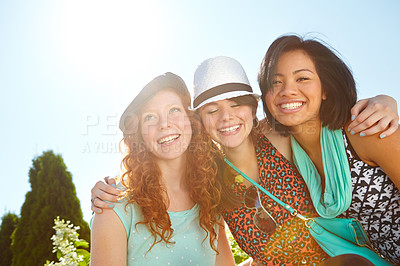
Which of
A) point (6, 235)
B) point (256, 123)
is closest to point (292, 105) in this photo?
point (256, 123)

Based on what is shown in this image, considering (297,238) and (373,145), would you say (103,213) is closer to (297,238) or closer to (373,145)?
(297,238)

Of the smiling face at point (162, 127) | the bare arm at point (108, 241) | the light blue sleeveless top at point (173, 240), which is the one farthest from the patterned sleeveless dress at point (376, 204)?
the bare arm at point (108, 241)

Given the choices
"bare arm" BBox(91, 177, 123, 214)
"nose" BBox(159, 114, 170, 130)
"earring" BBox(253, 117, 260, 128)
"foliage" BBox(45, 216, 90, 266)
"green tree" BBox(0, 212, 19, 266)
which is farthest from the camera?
"green tree" BBox(0, 212, 19, 266)

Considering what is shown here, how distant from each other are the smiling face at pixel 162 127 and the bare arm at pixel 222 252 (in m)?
0.94

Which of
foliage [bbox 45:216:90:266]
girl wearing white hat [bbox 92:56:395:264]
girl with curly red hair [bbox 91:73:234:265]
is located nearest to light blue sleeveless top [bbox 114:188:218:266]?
girl with curly red hair [bbox 91:73:234:265]

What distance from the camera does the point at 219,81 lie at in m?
2.98

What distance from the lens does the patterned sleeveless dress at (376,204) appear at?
2676 millimetres

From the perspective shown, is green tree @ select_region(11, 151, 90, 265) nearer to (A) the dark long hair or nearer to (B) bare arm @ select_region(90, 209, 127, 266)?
(B) bare arm @ select_region(90, 209, 127, 266)

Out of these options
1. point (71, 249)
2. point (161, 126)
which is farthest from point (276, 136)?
point (71, 249)

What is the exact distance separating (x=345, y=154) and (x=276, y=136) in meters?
0.72

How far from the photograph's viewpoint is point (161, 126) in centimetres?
281

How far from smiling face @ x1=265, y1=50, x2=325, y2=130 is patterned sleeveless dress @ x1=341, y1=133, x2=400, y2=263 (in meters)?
0.42

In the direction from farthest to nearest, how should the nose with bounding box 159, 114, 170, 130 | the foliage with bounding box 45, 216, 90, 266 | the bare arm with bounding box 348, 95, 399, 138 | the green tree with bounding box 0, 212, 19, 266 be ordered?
the green tree with bounding box 0, 212, 19, 266 < the foliage with bounding box 45, 216, 90, 266 < the nose with bounding box 159, 114, 170, 130 < the bare arm with bounding box 348, 95, 399, 138

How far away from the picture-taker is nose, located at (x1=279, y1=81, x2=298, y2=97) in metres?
2.85
